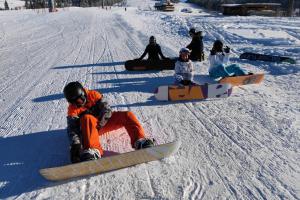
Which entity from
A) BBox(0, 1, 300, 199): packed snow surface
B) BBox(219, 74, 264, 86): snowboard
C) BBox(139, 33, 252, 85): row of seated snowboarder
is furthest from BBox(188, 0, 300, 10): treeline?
BBox(0, 1, 300, 199): packed snow surface

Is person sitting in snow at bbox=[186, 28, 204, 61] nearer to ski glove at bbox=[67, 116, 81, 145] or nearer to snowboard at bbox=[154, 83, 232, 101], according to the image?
snowboard at bbox=[154, 83, 232, 101]

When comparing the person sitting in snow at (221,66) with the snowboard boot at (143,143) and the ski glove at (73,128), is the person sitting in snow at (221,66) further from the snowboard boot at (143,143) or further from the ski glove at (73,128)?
the ski glove at (73,128)

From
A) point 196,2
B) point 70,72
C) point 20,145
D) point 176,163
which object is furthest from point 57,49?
point 196,2

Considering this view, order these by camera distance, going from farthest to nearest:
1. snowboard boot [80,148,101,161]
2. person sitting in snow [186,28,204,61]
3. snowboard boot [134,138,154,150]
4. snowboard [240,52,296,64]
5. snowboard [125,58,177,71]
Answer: person sitting in snow [186,28,204,61] < snowboard [240,52,296,64] < snowboard [125,58,177,71] < snowboard boot [134,138,154,150] < snowboard boot [80,148,101,161]

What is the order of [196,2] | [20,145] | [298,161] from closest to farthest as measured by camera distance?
1. [298,161]
2. [20,145]
3. [196,2]

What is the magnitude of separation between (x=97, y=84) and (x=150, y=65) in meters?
1.84

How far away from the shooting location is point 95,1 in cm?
11175

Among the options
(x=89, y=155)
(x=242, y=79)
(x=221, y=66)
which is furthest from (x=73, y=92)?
(x=221, y=66)

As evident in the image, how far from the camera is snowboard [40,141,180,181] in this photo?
3.95 m

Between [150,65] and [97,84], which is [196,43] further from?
[97,84]

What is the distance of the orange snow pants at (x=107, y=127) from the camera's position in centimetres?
434

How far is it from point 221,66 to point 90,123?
4.80m

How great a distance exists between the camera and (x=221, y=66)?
27.7 ft

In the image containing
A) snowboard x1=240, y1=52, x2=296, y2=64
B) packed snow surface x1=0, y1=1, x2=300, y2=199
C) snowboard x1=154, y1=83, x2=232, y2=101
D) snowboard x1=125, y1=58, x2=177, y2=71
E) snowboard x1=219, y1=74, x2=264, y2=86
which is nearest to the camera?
packed snow surface x1=0, y1=1, x2=300, y2=199
